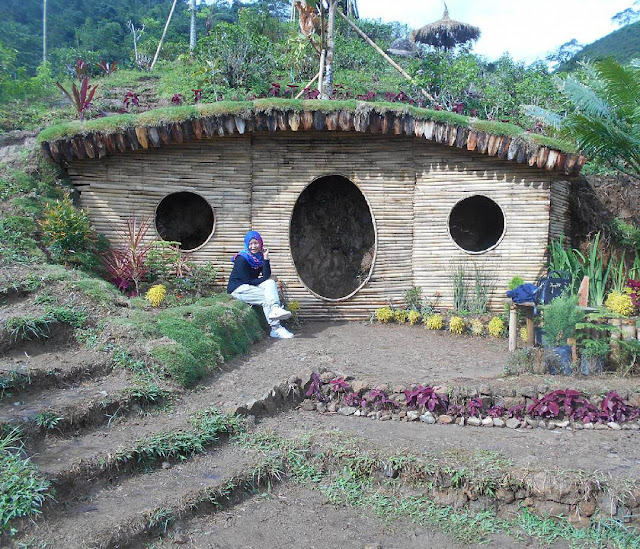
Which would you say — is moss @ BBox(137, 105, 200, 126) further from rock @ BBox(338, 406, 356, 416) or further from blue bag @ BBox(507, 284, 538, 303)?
blue bag @ BBox(507, 284, 538, 303)

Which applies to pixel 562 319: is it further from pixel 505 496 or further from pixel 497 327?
pixel 505 496

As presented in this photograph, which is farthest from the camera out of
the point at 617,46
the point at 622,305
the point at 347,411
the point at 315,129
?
the point at 617,46

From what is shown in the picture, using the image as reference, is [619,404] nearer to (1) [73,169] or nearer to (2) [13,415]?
(2) [13,415]

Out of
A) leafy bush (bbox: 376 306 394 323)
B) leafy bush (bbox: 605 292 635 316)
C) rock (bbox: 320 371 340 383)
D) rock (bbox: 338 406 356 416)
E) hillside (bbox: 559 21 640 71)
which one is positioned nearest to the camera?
rock (bbox: 338 406 356 416)

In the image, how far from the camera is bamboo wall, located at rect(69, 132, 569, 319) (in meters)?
8.16

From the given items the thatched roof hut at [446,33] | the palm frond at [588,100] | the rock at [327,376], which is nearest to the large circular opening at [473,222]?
the palm frond at [588,100]

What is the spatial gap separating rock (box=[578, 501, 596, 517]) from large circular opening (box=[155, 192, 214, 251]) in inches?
306

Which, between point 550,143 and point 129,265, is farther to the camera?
point 550,143

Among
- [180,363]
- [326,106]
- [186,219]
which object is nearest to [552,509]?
[180,363]

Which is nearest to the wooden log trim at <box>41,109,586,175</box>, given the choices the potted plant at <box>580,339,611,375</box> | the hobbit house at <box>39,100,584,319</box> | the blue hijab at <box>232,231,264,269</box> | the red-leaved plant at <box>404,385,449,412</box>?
the hobbit house at <box>39,100,584,319</box>

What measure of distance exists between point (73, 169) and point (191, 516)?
5.96 meters

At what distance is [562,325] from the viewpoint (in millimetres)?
5785

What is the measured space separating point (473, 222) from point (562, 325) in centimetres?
518

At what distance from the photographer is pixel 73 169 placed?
8.01 m
